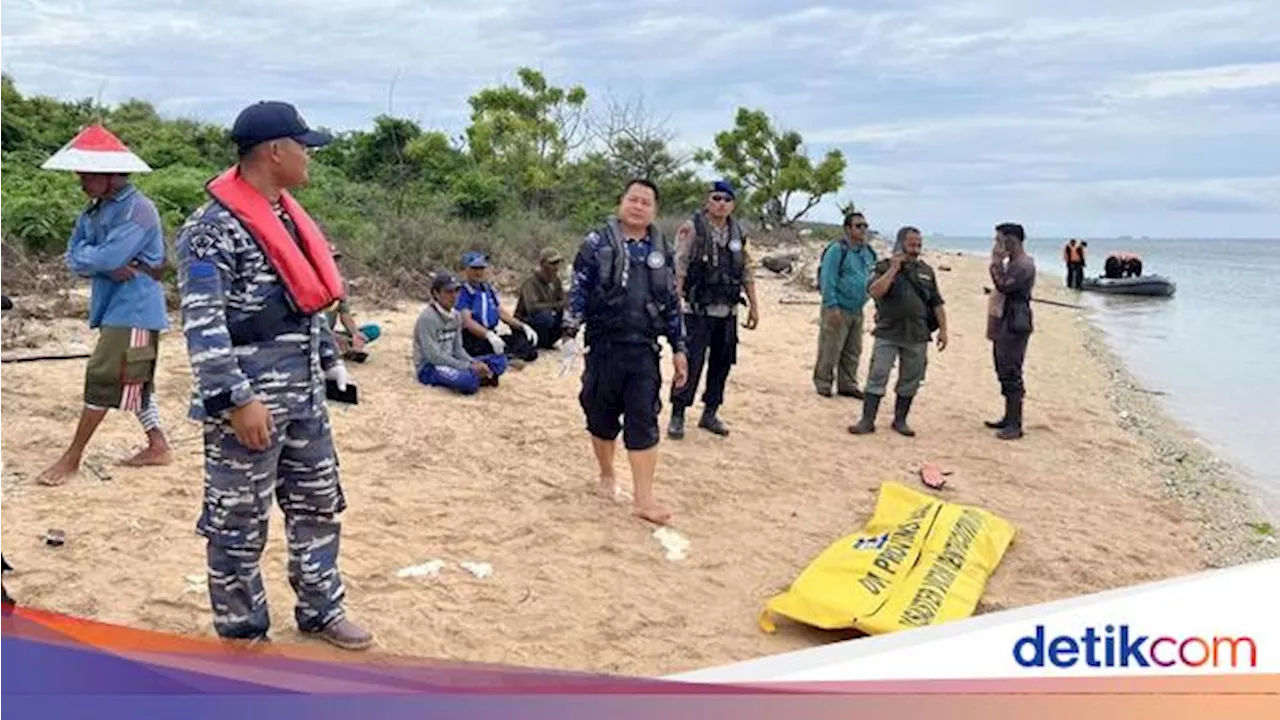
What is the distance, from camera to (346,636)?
3.75 m

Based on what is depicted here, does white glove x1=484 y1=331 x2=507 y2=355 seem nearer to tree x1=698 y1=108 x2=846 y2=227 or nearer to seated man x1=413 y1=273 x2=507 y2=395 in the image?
seated man x1=413 y1=273 x2=507 y2=395

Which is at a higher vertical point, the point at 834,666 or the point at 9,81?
the point at 9,81

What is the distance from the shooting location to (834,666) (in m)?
2.33

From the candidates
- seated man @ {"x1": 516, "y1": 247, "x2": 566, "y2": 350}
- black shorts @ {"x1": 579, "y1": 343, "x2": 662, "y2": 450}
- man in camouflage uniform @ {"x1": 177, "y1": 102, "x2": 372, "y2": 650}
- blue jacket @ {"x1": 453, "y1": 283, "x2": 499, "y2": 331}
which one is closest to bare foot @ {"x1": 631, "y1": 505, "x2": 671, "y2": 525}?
black shorts @ {"x1": 579, "y1": 343, "x2": 662, "y2": 450}

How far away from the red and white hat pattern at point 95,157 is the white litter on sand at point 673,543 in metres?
2.94

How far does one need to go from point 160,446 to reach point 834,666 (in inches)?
176

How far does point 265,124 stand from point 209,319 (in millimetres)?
600

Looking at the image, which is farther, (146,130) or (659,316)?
(146,130)

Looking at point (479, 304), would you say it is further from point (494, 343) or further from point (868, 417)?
point (868, 417)

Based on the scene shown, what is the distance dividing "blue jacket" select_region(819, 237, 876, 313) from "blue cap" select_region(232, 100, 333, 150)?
22.4 feet

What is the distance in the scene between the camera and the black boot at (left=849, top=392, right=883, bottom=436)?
27.6ft

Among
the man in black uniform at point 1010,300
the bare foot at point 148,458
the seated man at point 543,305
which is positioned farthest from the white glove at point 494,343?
the man in black uniform at point 1010,300

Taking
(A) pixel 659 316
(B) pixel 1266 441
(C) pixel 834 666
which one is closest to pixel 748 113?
(B) pixel 1266 441

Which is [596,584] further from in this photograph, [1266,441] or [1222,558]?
[1266,441]
